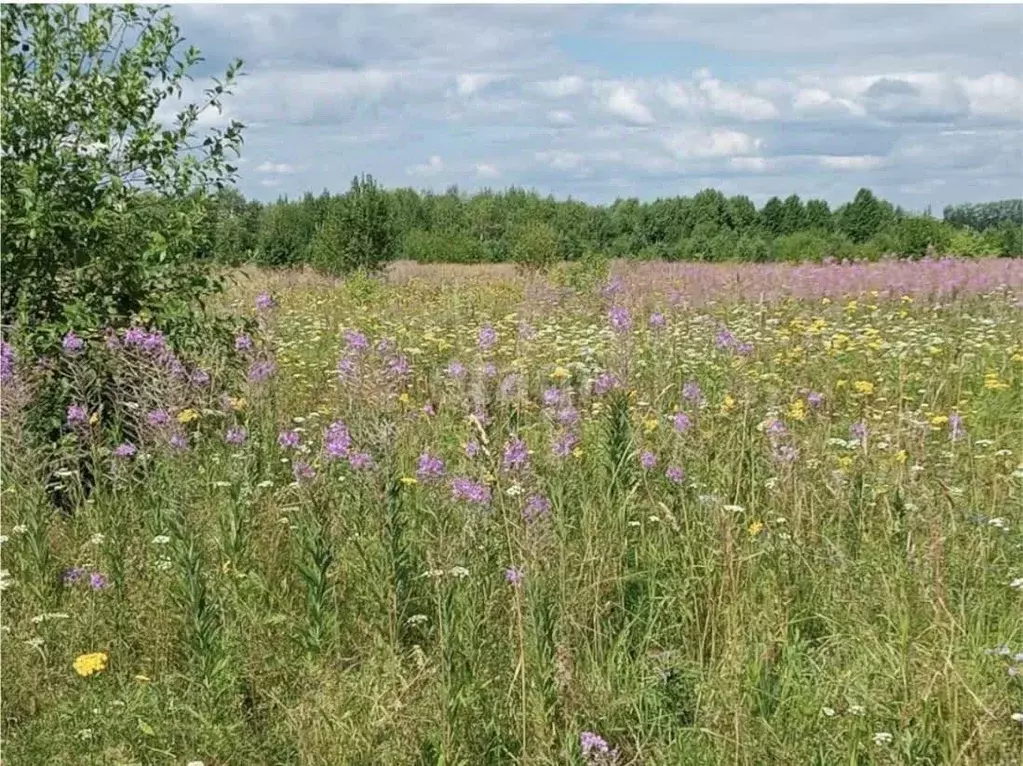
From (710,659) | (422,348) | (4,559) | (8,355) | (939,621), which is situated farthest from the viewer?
(422,348)

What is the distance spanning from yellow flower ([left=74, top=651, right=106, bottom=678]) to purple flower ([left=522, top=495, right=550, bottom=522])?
1.32 m

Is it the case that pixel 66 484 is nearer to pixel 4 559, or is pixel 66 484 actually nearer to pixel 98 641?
pixel 4 559

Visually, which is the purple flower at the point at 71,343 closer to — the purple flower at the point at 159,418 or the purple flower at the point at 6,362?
the purple flower at the point at 6,362

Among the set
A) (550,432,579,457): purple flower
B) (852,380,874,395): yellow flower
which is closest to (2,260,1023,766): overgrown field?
(550,432,579,457): purple flower

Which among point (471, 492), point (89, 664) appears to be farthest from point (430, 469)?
point (89, 664)

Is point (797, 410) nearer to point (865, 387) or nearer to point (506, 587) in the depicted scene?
point (865, 387)

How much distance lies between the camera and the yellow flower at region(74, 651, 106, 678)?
2.94 meters

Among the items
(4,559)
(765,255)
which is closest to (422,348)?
(4,559)

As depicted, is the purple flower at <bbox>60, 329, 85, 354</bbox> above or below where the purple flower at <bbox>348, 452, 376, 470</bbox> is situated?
above

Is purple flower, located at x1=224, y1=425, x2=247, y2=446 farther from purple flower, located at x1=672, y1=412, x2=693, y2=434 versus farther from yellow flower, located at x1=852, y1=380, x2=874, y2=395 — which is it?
yellow flower, located at x1=852, y1=380, x2=874, y2=395

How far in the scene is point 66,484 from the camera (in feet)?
14.9

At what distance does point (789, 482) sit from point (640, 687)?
118 cm

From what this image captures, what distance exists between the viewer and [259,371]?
4199 mm

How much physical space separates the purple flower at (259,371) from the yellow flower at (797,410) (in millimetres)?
2367
